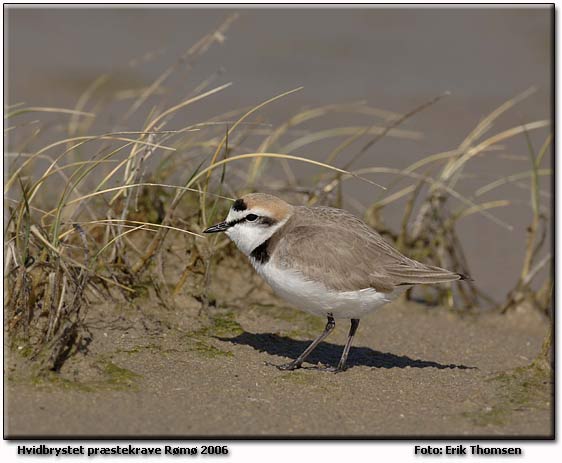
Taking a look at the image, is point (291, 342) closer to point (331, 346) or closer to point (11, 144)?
point (331, 346)

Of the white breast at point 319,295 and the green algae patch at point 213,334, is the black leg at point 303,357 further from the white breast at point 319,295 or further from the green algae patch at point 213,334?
the green algae patch at point 213,334

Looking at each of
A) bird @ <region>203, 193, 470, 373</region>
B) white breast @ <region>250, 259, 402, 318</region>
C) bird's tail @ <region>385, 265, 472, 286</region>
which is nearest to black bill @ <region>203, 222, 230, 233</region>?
bird @ <region>203, 193, 470, 373</region>

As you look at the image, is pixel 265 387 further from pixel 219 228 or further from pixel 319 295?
pixel 219 228

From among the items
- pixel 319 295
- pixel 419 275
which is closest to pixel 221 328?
pixel 319 295

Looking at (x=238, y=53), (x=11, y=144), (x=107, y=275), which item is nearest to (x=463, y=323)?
(x=107, y=275)

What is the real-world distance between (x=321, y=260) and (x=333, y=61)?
795cm

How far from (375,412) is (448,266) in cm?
280

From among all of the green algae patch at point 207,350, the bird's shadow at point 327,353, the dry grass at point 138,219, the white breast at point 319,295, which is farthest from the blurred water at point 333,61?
the green algae patch at point 207,350

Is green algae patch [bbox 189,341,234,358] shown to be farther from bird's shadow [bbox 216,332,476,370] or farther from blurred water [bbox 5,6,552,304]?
blurred water [bbox 5,6,552,304]

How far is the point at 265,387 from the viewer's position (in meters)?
4.95

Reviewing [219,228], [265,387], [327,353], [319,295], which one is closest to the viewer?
[265,387]

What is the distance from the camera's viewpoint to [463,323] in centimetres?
688

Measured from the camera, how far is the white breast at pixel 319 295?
17.3 ft

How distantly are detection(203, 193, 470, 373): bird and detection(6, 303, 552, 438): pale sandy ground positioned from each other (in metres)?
0.34
